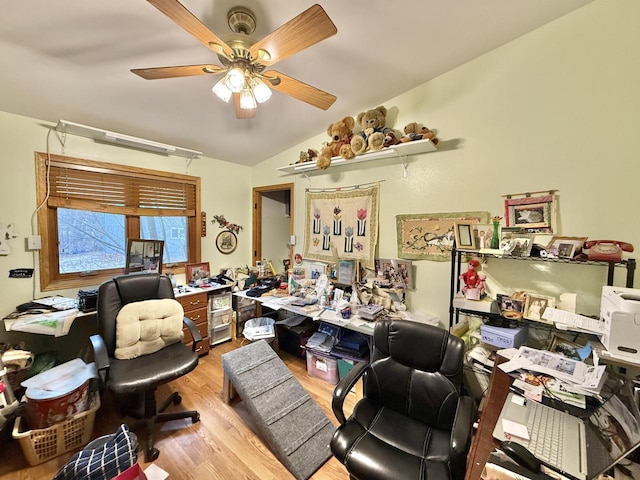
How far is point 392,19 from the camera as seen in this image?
147 centimetres

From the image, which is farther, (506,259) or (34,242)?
→ (34,242)

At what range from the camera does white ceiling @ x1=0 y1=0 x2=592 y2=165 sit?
138cm

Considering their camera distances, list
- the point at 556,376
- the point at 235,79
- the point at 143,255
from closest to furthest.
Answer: the point at 556,376 → the point at 235,79 → the point at 143,255

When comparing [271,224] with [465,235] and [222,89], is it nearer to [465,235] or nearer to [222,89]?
[222,89]

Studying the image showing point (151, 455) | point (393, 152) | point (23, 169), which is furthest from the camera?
point (393, 152)

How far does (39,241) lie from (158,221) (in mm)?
1009

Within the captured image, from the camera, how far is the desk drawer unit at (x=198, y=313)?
2.71 metres

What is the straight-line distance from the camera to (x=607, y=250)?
1.39 m

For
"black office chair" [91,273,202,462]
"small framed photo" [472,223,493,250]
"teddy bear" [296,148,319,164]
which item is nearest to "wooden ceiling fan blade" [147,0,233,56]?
"teddy bear" [296,148,319,164]

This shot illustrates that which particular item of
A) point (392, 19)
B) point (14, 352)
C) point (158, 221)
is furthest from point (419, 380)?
point (158, 221)

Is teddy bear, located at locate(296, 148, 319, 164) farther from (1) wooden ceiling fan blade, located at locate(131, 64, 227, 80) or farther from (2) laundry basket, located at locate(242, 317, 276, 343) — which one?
(2) laundry basket, located at locate(242, 317, 276, 343)

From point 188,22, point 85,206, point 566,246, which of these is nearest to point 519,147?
point 566,246

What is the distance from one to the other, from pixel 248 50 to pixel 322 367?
2560mm

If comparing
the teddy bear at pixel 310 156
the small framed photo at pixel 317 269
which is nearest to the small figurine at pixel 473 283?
the small framed photo at pixel 317 269
